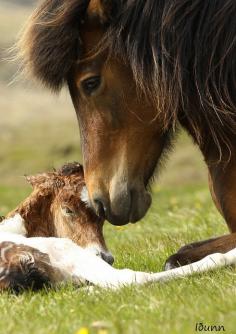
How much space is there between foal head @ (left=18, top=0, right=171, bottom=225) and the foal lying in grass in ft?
1.19

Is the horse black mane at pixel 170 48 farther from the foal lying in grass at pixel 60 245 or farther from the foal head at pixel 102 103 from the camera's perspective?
the foal lying in grass at pixel 60 245

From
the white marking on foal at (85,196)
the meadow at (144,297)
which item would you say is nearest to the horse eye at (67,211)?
the white marking on foal at (85,196)

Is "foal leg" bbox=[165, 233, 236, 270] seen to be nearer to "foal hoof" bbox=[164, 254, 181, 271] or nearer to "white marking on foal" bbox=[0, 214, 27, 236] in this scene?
"foal hoof" bbox=[164, 254, 181, 271]

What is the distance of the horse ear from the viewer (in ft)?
20.2

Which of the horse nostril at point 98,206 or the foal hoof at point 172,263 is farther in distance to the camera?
the foal hoof at point 172,263

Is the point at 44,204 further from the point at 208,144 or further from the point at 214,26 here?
the point at 214,26

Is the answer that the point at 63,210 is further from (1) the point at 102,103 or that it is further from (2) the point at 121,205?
(1) the point at 102,103

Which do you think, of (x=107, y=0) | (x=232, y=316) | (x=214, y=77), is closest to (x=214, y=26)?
(x=214, y=77)

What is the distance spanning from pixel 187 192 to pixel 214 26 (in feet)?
45.6

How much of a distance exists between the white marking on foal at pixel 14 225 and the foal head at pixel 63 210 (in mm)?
52

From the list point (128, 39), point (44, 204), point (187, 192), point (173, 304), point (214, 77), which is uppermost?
point (128, 39)

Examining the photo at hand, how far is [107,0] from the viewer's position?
6160 mm

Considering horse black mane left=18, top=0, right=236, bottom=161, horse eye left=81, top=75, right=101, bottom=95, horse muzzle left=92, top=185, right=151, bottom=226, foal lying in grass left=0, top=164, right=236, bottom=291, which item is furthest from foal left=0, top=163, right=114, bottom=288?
horse black mane left=18, top=0, right=236, bottom=161

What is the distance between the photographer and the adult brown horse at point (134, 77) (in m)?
6.07
